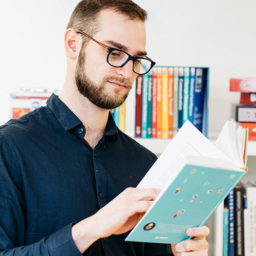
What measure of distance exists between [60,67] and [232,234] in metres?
1.06

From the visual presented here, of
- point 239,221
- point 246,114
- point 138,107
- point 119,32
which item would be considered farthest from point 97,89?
point 239,221

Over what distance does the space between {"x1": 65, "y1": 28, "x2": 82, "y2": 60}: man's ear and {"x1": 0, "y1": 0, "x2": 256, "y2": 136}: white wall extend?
0.57 metres

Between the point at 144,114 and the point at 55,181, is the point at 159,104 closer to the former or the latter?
the point at 144,114

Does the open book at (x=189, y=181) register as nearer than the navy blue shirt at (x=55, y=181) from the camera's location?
Yes

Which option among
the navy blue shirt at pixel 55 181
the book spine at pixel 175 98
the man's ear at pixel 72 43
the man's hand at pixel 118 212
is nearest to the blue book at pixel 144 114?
the book spine at pixel 175 98

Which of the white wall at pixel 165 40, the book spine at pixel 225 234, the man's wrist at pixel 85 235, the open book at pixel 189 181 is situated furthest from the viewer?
the white wall at pixel 165 40

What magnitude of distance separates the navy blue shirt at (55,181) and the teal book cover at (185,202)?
0.59 feet

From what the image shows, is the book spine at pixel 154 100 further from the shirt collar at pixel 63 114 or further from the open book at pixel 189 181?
the open book at pixel 189 181

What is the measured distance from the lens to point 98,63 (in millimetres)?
1040

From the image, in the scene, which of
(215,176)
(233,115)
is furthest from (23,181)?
(233,115)

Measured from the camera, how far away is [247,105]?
1.46 m

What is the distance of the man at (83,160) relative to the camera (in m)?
0.79

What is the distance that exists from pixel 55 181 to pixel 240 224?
83cm

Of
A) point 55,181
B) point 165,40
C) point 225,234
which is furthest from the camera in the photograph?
point 165,40
